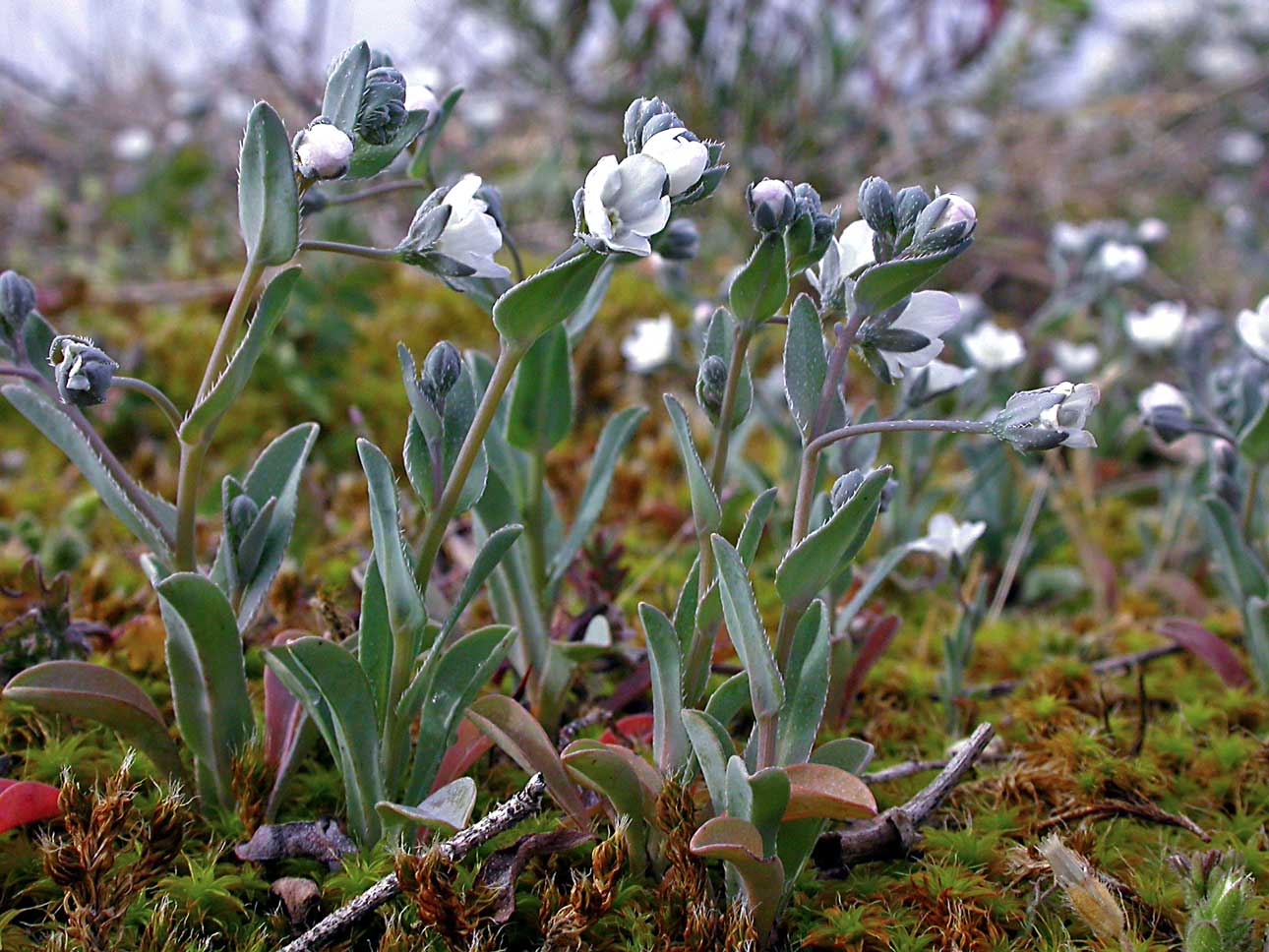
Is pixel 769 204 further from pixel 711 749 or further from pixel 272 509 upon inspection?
pixel 272 509

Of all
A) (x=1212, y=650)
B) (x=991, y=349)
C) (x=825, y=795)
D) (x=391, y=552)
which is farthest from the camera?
(x=991, y=349)

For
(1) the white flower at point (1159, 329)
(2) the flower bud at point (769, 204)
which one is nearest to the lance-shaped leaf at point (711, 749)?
(2) the flower bud at point (769, 204)

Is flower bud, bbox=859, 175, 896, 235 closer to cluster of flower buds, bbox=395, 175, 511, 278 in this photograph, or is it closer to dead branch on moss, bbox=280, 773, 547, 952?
cluster of flower buds, bbox=395, 175, 511, 278

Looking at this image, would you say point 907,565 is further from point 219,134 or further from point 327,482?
point 219,134

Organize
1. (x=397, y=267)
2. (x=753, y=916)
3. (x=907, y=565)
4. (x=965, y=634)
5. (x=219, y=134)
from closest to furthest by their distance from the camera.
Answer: (x=753, y=916) < (x=965, y=634) < (x=907, y=565) < (x=397, y=267) < (x=219, y=134)

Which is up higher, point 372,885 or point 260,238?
point 260,238

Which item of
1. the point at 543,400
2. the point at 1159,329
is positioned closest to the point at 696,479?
the point at 543,400

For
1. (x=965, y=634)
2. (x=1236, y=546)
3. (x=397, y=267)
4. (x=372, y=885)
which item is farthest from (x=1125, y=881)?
(x=397, y=267)
